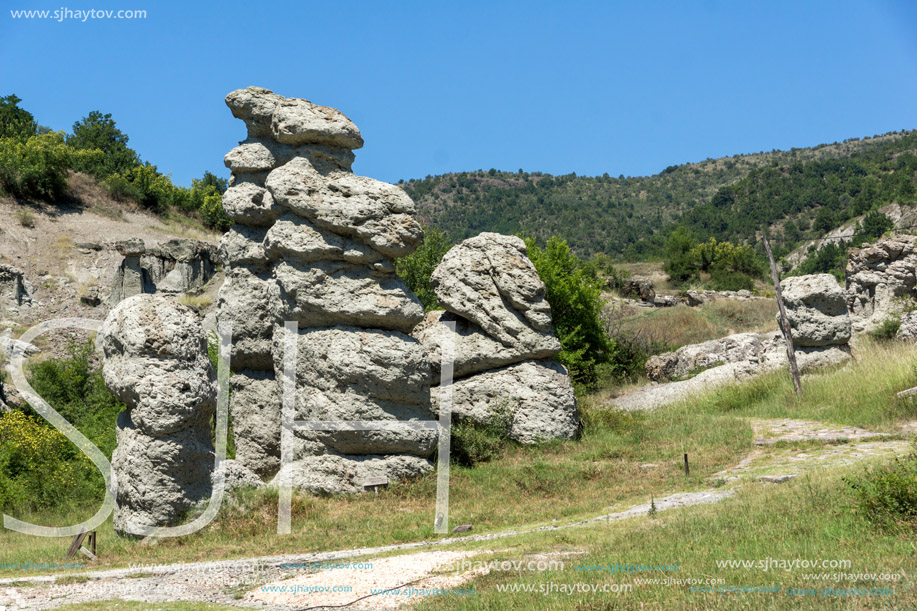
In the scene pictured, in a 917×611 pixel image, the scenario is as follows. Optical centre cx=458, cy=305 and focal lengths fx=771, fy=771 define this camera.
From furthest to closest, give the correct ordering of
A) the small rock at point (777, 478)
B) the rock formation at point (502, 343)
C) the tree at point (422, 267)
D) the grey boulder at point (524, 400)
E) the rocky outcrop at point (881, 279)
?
1. the tree at point (422, 267)
2. the rocky outcrop at point (881, 279)
3. the rock formation at point (502, 343)
4. the grey boulder at point (524, 400)
5. the small rock at point (777, 478)

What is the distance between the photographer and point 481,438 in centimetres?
1366

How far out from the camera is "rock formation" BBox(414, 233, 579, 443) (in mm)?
14641

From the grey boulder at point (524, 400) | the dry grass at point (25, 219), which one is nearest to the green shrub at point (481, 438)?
the grey boulder at point (524, 400)

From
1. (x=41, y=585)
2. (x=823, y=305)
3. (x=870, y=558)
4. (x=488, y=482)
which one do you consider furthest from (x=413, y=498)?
(x=823, y=305)

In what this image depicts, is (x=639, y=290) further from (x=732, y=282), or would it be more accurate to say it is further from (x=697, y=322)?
(x=697, y=322)

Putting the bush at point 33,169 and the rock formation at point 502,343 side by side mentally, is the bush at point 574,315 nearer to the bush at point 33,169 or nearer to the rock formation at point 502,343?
the rock formation at point 502,343

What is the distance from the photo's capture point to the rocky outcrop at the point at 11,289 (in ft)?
100

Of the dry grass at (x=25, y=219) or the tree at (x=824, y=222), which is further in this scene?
the tree at (x=824, y=222)

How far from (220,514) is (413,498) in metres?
2.81

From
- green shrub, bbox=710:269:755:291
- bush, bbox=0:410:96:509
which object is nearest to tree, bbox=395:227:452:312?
bush, bbox=0:410:96:509

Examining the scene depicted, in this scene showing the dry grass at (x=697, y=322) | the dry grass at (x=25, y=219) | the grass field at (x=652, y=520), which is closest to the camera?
the grass field at (x=652, y=520)

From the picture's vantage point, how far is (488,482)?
39.4 feet

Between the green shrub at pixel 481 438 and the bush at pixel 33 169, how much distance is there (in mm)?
32748

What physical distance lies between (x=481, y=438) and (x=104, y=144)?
46.9m
